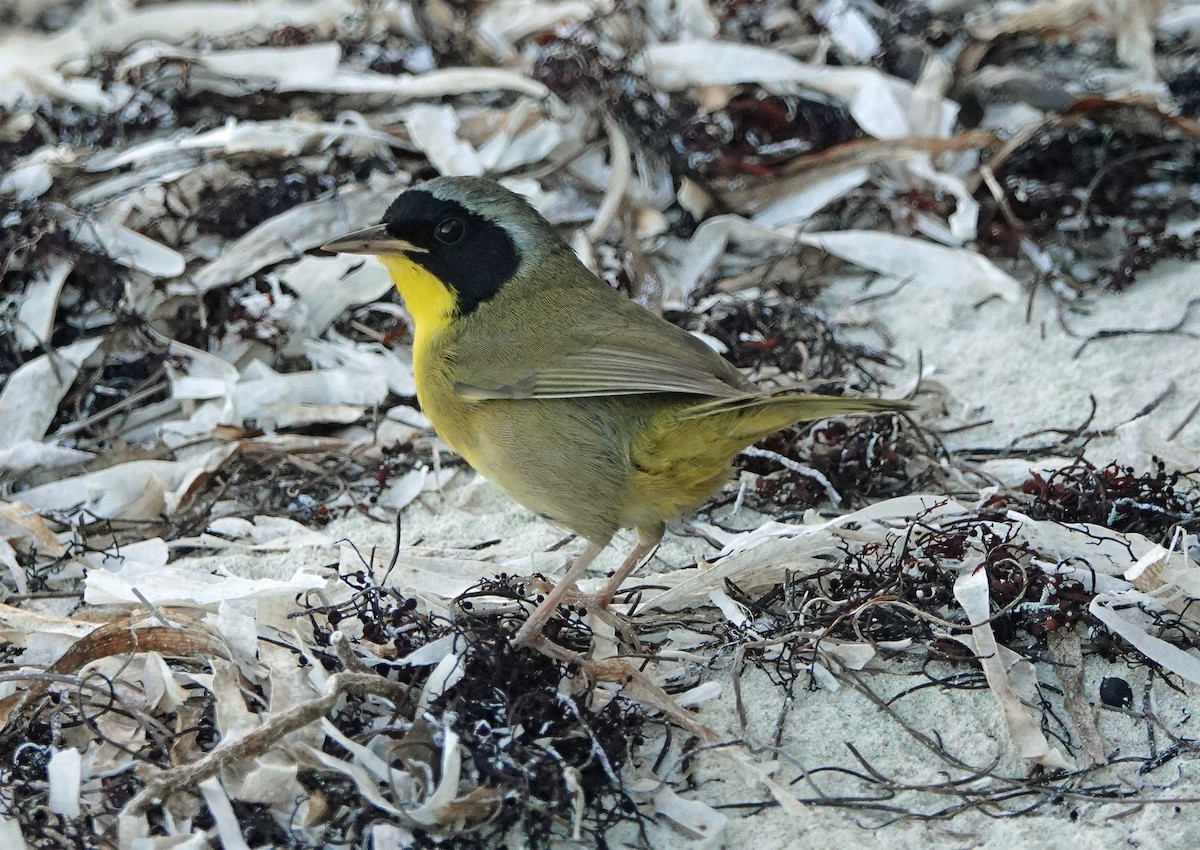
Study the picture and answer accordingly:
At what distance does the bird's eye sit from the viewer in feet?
12.6

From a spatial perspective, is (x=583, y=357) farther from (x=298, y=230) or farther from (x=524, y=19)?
(x=524, y=19)

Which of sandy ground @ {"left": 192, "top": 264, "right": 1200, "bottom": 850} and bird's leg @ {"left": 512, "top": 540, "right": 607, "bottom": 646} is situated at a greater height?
bird's leg @ {"left": 512, "top": 540, "right": 607, "bottom": 646}

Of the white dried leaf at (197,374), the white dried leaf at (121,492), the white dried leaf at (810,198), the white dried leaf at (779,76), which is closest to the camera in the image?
the white dried leaf at (121,492)

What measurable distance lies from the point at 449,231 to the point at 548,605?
121 centimetres

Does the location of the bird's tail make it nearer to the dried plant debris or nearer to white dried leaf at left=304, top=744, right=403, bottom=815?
the dried plant debris

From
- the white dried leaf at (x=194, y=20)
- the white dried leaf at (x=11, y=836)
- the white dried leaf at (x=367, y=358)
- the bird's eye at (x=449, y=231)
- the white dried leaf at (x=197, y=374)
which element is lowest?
the white dried leaf at (x=367, y=358)

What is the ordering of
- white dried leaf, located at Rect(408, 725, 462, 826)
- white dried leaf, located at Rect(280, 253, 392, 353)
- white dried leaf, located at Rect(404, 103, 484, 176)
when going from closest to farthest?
white dried leaf, located at Rect(408, 725, 462, 826)
white dried leaf, located at Rect(280, 253, 392, 353)
white dried leaf, located at Rect(404, 103, 484, 176)

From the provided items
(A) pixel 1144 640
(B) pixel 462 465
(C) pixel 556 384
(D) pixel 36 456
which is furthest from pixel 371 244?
(A) pixel 1144 640

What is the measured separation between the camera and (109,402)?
4832mm

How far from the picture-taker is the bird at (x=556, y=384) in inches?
133

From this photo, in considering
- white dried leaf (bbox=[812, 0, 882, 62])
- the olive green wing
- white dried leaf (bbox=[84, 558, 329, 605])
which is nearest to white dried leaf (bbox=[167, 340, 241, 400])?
white dried leaf (bbox=[84, 558, 329, 605])

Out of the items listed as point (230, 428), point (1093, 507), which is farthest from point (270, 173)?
point (1093, 507)

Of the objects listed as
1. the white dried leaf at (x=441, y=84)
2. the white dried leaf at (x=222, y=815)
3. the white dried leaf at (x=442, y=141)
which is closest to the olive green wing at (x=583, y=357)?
the white dried leaf at (x=222, y=815)

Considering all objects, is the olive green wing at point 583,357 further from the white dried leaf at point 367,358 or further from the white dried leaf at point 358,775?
the white dried leaf at point 358,775
